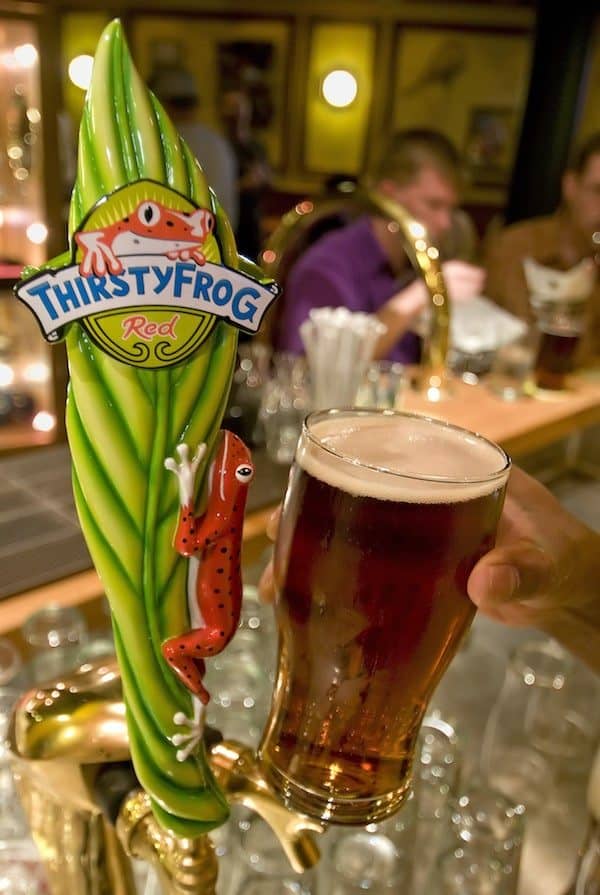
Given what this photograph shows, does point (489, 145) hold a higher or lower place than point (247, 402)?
higher

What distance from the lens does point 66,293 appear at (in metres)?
0.40

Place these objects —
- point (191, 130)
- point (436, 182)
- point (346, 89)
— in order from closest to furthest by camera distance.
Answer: point (436, 182)
point (191, 130)
point (346, 89)

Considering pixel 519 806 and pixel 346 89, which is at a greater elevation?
pixel 346 89

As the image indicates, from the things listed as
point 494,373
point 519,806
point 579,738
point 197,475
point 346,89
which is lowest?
point 579,738

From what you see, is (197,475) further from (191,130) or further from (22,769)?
(191,130)

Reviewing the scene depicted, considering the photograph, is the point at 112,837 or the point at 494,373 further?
the point at 494,373

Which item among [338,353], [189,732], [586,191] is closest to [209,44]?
[586,191]

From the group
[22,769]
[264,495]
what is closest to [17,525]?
[264,495]

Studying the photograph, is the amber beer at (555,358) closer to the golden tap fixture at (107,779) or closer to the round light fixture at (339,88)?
the golden tap fixture at (107,779)

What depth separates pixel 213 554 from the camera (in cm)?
45

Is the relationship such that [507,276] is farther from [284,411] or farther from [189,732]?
[189,732]

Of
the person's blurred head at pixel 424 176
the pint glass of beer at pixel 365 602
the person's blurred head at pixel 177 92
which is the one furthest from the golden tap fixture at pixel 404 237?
the person's blurred head at pixel 177 92

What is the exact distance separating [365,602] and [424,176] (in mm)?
2423

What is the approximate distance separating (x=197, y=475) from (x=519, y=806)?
2.41 feet
